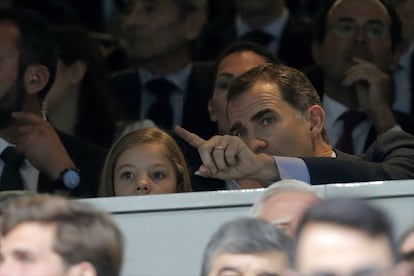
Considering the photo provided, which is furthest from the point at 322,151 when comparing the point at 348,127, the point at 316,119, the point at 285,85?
the point at 348,127

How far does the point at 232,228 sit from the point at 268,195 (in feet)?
1.98

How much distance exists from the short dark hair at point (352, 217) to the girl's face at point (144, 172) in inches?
92.6

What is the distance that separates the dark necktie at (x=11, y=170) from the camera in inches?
269

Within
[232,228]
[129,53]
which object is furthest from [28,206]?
[129,53]

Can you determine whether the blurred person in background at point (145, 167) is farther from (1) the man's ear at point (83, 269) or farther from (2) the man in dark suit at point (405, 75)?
(2) the man in dark suit at point (405, 75)

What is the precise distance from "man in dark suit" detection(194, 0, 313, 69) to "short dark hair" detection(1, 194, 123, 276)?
170 inches

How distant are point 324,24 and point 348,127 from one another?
0.69 meters

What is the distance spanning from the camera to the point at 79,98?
8039 millimetres

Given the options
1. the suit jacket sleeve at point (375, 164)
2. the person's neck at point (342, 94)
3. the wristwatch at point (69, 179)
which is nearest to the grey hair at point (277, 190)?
the suit jacket sleeve at point (375, 164)

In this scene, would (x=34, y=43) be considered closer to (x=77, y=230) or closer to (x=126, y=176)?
(x=126, y=176)

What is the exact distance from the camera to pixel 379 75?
7836 mm

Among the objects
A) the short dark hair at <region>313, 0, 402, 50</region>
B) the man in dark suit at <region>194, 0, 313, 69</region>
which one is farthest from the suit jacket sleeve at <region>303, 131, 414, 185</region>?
the man in dark suit at <region>194, 0, 313, 69</region>

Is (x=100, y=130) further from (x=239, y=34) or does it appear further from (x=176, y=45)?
(x=239, y=34)

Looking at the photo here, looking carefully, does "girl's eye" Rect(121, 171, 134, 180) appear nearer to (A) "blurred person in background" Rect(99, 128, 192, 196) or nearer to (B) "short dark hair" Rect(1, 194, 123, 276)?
(A) "blurred person in background" Rect(99, 128, 192, 196)
